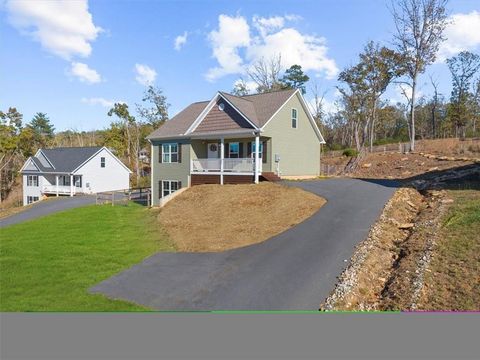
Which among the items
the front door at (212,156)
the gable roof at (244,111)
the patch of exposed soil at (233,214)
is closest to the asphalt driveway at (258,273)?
the patch of exposed soil at (233,214)

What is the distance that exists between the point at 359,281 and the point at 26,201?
46.4 m

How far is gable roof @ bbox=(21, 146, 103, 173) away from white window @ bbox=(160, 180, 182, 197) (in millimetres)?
18596

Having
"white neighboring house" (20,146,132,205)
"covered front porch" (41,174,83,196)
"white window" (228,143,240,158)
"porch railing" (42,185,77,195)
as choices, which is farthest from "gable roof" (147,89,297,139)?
"porch railing" (42,185,77,195)

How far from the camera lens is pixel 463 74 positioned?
52219 mm

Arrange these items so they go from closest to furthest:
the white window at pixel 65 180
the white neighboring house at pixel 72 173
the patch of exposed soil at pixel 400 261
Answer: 1. the patch of exposed soil at pixel 400 261
2. the white neighboring house at pixel 72 173
3. the white window at pixel 65 180

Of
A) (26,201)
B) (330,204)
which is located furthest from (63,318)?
(26,201)

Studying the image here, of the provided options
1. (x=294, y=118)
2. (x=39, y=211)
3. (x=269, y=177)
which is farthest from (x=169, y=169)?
(x=39, y=211)

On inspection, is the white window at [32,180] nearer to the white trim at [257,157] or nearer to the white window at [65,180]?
the white window at [65,180]

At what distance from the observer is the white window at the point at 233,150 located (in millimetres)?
24141

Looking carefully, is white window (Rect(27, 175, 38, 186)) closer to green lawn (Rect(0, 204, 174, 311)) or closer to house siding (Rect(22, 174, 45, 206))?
house siding (Rect(22, 174, 45, 206))

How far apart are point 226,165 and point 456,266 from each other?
Answer: 15.8m

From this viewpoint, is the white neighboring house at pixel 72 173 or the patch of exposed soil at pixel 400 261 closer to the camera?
the patch of exposed soil at pixel 400 261

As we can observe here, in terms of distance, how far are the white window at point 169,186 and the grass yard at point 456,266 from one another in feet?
58.3

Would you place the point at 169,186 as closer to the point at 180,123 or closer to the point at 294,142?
the point at 180,123
